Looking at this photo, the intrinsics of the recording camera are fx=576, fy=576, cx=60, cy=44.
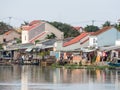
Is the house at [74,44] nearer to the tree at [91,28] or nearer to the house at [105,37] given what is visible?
the house at [105,37]

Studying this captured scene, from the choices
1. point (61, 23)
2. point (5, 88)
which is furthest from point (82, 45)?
point (5, 88)

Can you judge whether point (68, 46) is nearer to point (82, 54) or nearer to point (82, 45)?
point (82, 45)

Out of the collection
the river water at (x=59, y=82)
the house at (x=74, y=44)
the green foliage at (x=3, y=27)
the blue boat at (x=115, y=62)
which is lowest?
the river water at (x=59, y=82)

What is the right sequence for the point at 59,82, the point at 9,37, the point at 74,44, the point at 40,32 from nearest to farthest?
1. the point at 59,82
2. the point at 74,44
3. the point at 40,32
4. the point at 9,37

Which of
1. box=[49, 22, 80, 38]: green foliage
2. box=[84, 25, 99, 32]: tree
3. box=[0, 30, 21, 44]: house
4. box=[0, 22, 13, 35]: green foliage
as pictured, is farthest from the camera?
box=[0, 22, 13, 35]: green foliage

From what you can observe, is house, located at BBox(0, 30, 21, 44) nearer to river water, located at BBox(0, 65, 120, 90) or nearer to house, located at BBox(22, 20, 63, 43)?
house, located at BBox(22, 20, 63, 43)

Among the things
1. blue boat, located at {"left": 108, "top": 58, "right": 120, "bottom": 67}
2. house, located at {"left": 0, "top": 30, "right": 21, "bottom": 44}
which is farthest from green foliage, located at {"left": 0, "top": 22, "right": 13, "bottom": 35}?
blue boat, located at {"left": 108, "top": 58, "right": 120, "bottom": 67}

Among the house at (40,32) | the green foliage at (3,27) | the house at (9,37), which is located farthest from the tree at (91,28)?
the green foliage at (3,27)

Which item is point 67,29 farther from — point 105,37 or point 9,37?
point 105,37

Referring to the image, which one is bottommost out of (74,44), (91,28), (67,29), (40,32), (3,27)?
(74,44)

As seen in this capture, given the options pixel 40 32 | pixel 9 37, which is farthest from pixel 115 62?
pixel 9 37

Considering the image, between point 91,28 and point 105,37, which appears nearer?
point 105,37

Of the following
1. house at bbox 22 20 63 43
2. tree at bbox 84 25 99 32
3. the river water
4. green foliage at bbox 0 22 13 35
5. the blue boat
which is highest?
green foliage at bbox 0 22 13 35

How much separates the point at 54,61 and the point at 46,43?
53.2ft
